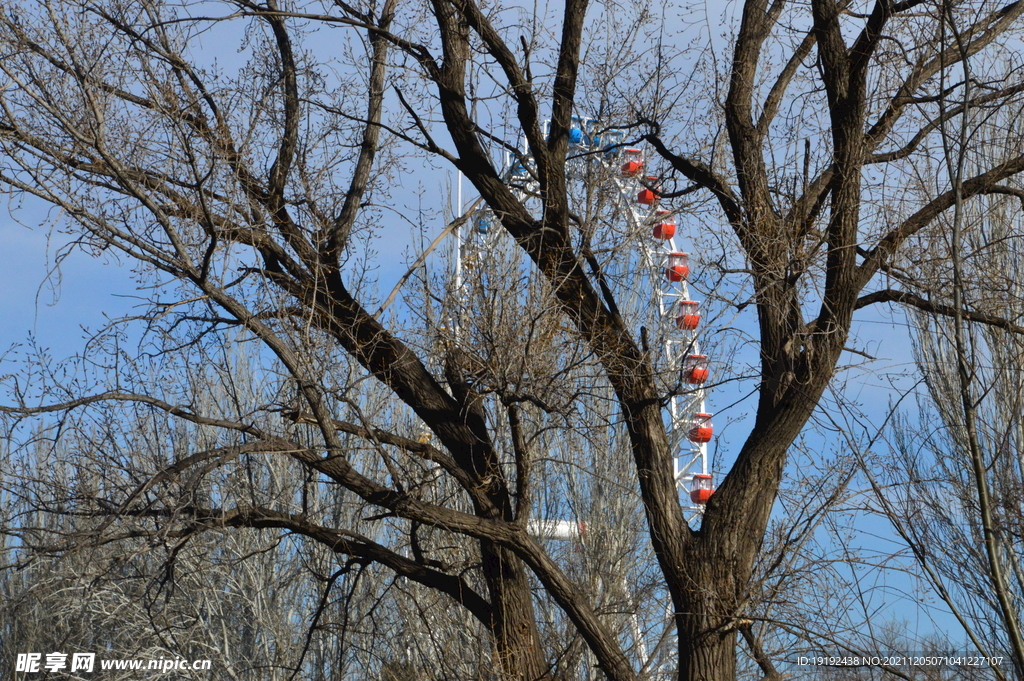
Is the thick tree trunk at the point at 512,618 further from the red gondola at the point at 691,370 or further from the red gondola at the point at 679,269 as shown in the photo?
the red gondola at the point at 679,269

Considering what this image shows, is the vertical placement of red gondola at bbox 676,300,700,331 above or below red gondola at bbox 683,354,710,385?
above

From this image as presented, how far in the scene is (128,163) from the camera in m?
4.94

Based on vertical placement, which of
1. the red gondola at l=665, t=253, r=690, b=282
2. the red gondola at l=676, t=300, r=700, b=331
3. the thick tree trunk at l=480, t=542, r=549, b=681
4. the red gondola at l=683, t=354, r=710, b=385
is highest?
the red gondola at l=676, t=300, r=700, b=331

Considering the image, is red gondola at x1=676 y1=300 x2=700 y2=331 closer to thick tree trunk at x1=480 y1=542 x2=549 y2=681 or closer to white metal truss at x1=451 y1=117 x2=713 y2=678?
white metal truss at x1=451 y1=117 x2=713 y2=678

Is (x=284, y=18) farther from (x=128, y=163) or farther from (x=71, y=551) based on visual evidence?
(x=71, y=551)

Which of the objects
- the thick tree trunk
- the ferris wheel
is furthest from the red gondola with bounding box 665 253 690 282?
the thick tree trunk

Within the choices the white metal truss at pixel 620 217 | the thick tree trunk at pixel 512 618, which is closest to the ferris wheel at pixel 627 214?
the white metal truss at pixel 620 217

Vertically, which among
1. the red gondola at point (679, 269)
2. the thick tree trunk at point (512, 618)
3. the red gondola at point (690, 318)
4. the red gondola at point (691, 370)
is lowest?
the thick tree trunk at point (512, 618)

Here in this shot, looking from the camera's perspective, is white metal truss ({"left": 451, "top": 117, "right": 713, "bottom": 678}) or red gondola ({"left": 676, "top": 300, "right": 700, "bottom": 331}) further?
red gondola ({"left": 676, "top": 300, "right": 700, "bottom": 331})

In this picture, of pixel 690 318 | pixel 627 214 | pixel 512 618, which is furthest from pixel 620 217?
pixel 512 618

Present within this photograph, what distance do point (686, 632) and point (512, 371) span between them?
1.69m

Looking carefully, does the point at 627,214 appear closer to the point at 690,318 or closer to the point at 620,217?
the point at 620,217

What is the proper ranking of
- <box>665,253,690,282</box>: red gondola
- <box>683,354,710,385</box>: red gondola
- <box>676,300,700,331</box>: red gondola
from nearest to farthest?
<box>665,253,690,282</box>: red gondola, <box>683,354,710,385</box>: red gondola, <box>676,300,700,331</box>: red gondola

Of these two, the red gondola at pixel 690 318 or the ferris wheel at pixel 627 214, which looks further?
the red gondola at pixel 690 318
